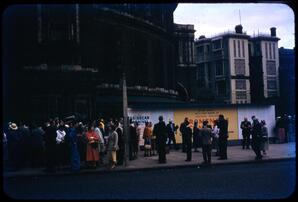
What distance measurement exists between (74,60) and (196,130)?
9.84m

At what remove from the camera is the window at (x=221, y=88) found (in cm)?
7544

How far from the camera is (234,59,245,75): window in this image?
74.8 m

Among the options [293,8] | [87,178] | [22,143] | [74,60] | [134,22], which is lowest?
[87,178]

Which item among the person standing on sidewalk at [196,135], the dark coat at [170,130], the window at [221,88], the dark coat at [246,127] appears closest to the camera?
the person standing on sidewalk at [196,135]

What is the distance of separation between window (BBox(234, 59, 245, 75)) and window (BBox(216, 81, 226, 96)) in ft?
9.48

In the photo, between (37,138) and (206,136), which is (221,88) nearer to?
(206,136)

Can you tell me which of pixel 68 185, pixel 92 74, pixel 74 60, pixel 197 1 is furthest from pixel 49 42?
pixel 197 1

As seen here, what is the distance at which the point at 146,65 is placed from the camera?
41250 mm

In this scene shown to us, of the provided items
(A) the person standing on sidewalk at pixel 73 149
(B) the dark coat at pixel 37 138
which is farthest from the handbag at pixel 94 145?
(B) the dark coat at pixel 37 138

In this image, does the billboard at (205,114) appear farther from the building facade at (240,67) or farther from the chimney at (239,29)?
the chimney at (239,29)

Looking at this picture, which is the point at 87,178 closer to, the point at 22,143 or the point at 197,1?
the point at 22,143

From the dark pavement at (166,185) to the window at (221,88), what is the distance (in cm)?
5852

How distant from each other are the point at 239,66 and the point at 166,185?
212 feet

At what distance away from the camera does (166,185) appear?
12.8m
